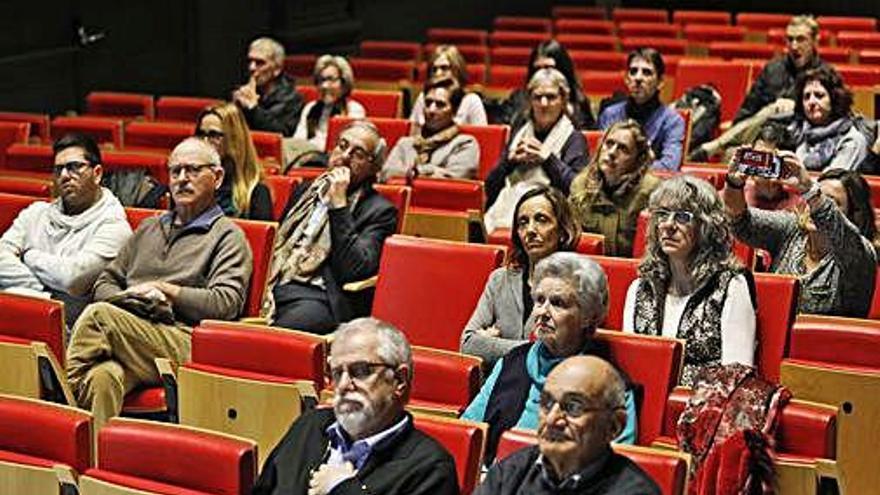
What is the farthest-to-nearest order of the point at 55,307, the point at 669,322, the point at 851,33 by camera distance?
the point at 851,33, the point at 55,307, the point at 669,322

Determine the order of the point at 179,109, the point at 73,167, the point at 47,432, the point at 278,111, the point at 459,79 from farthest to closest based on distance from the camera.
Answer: the point at 179,109 < the point at 278,111 < the point at 459,79 < the point at 73,167 < the point at 47,432

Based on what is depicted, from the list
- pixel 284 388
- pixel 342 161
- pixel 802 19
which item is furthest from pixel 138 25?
pixel 284 388

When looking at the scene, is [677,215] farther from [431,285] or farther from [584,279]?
[431,285]

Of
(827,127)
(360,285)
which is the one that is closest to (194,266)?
(360,285)

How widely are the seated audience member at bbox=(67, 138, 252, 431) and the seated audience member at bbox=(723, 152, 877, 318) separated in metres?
1.41

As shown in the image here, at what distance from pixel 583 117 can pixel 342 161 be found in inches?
88.0

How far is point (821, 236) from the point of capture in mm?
4660

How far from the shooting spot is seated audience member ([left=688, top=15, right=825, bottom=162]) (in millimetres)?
7383

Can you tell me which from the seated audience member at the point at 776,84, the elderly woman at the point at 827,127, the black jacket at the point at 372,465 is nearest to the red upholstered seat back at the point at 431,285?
A: the black jacket at the point at 372,465

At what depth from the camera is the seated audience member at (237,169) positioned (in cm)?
555

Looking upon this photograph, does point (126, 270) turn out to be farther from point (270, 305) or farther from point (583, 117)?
point (583, 117)

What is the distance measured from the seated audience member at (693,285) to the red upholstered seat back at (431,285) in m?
0.59

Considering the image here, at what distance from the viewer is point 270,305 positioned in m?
5.15

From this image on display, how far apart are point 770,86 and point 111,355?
4029 mm
